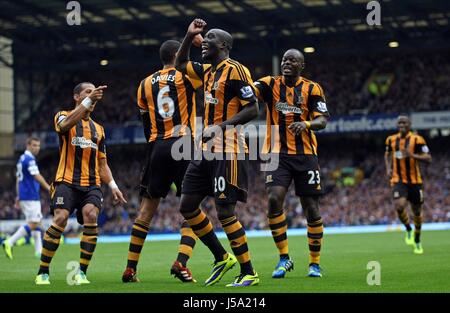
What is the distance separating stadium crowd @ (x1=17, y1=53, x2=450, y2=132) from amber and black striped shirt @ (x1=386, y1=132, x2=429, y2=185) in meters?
23.0

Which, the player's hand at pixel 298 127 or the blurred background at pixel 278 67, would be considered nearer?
the player's hand at pixel 298 127

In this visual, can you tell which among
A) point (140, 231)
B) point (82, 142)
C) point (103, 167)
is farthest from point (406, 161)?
point (82, 142)

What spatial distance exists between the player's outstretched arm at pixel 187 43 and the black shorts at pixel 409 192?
7968 mm

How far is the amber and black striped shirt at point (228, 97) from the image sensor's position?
8.29m

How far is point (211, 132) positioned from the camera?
812 cm

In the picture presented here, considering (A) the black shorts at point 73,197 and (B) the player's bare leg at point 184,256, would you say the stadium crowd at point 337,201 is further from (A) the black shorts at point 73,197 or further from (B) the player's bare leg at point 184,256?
(A) the black shorts at point 73,197

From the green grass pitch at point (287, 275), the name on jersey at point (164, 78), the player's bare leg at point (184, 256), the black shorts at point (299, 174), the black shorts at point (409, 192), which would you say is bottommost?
the green grass pitch at point (287, 275)

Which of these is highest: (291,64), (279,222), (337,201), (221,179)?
(291,64)

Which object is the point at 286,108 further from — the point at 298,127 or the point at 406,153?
the point at 406,153

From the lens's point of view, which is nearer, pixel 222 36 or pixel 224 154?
pixel 224 154

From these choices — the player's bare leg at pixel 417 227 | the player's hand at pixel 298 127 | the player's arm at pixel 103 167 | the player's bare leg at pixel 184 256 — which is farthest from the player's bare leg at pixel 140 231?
the player's bare leg at pixel 417 227

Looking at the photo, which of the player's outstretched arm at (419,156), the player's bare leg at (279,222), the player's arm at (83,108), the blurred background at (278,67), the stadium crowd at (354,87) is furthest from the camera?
the stadium crowd at (354,87)

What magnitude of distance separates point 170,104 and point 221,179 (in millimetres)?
1427
